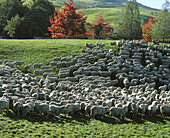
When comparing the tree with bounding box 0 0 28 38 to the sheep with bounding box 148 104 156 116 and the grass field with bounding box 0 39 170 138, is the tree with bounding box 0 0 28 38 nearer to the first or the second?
the grass field with bounding box 0 39 170 138

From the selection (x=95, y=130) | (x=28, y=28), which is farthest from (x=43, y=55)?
(x=28, y=28)

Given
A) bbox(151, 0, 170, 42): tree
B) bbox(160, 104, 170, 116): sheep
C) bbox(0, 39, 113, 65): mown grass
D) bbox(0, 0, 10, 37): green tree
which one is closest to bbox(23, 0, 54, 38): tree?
bbox(0, 0, 10, 37): green tree

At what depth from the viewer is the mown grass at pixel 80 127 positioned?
13.6 meters

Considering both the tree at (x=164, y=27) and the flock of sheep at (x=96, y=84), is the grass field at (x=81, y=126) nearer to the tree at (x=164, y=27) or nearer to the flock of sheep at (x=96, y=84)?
the flock of sheep at (x=96, y=84)

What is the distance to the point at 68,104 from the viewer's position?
53.2 feet

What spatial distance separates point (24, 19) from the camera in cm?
5850

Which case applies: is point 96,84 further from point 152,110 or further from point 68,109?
point 68,109

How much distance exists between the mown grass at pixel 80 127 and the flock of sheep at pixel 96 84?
62cm

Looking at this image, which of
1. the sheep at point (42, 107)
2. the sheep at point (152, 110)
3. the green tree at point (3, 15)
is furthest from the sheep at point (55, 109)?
the green tree at point (3, 15)

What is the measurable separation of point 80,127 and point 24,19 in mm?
49042

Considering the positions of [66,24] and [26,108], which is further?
[66,24]

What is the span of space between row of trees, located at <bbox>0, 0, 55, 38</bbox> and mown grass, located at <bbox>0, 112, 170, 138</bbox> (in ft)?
151

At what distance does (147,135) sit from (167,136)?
1250 millimetres

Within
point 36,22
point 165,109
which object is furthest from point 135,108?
point 36,22
